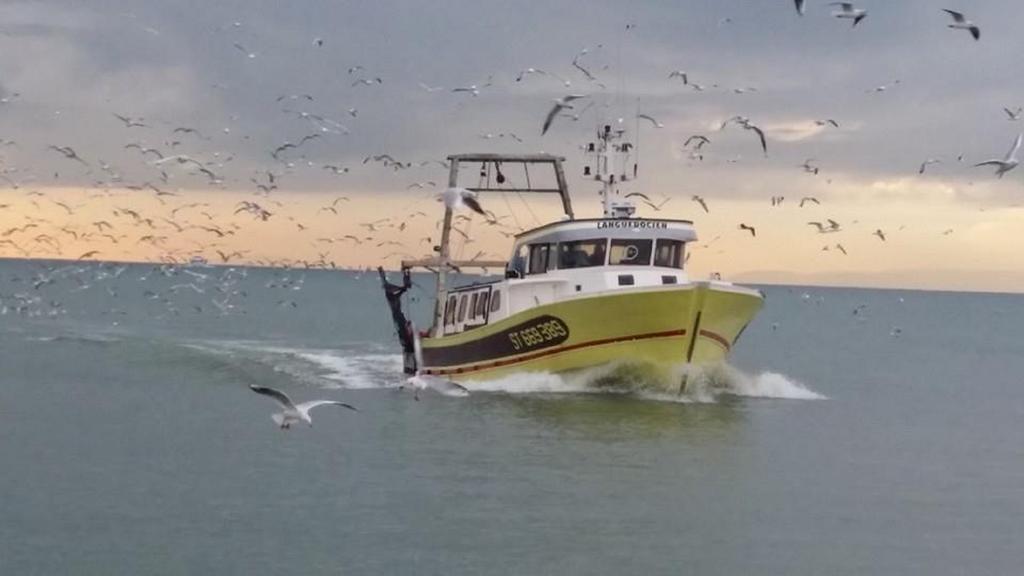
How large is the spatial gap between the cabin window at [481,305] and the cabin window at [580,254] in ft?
9.13

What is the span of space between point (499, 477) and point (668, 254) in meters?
11.8

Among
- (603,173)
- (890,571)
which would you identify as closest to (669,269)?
(603,173)

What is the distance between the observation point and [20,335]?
70000 millimetres

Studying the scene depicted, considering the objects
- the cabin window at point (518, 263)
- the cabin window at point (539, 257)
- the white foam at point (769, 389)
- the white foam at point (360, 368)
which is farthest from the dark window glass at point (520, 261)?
the white foam at point (360, 368)

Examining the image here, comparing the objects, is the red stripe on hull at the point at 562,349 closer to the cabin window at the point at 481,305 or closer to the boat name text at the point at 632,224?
the cabin window at the point at 481,305

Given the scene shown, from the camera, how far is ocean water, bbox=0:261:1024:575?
22.0 m

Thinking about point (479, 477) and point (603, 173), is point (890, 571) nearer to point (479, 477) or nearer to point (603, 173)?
point (479, 477)

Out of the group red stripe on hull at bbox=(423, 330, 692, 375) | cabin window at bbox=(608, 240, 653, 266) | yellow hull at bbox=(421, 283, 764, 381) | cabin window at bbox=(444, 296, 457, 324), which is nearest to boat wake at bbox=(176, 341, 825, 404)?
yellow hull at bbox=(421, 283, 764, 381)

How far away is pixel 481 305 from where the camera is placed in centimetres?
4019

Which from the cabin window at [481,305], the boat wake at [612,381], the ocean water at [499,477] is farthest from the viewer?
the cabin window at [481,305]

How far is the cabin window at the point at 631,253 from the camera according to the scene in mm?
37750

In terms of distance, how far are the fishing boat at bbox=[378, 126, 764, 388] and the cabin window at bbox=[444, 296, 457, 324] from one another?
207 cm

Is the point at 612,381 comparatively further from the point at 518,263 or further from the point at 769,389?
the point at 769,389

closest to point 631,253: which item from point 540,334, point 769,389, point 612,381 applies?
point 540,334
